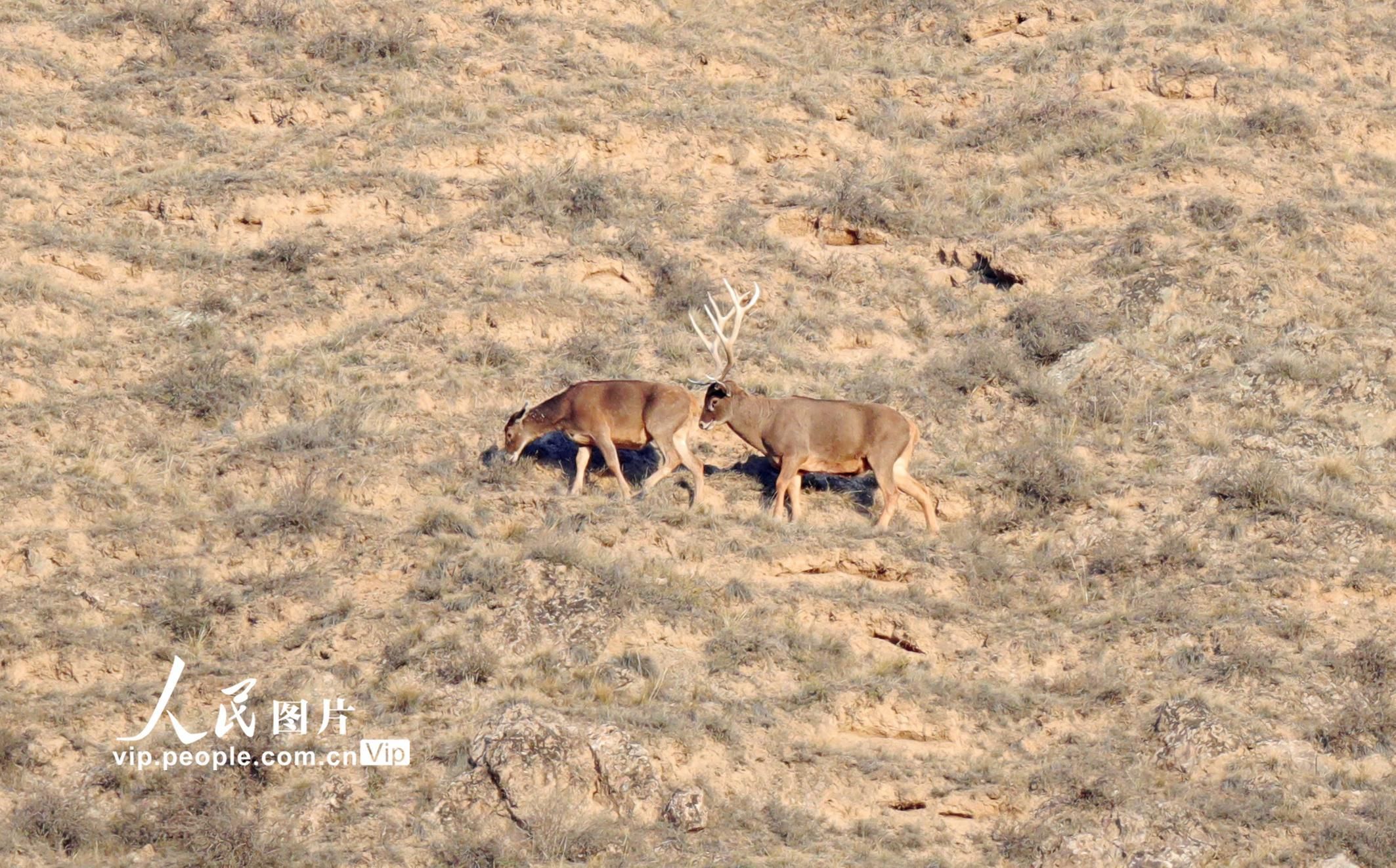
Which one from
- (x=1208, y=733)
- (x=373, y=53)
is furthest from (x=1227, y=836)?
(x=373, y=53)

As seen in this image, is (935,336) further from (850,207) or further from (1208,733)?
(1208,733)

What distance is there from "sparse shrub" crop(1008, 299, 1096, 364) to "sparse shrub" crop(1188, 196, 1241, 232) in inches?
105

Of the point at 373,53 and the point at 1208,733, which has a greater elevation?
the point at 373,53

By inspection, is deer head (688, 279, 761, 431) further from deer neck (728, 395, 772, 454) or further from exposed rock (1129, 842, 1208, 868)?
exposed rock (1129, 842, 1208, 868)

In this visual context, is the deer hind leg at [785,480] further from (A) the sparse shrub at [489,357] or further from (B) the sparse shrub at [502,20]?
(B) the sparse shrub at [502,20]

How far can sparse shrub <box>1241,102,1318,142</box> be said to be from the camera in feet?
85.1

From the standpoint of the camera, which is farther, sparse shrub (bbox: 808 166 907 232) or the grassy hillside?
sparse shrub (bbox: 808 166 907 232)

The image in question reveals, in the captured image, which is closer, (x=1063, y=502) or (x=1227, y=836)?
(x=1227, y=836)

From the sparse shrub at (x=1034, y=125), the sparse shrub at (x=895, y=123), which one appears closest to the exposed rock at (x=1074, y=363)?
the sparse shrub at (x=1034, y=125)

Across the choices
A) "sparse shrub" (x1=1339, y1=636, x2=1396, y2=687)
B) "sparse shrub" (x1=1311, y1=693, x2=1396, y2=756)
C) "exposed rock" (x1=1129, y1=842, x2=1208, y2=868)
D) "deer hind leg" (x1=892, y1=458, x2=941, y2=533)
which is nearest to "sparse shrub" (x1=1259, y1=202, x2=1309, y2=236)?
"deer hind leg" (x1=892, y1=458, x2=941, y2=533)

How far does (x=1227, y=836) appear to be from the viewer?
1408cm

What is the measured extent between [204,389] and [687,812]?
29.2 feet

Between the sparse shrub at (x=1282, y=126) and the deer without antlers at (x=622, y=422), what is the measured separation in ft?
38.0

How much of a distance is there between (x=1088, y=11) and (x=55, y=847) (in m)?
22.0
